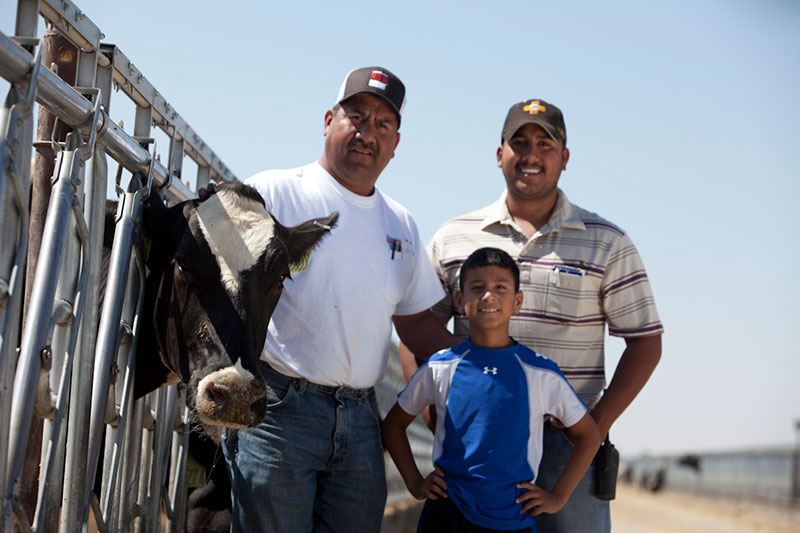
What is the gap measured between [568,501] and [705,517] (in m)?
20.9

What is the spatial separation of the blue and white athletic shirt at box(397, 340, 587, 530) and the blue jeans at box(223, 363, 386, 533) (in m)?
0.34

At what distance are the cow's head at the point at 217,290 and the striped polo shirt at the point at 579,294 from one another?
1231 millimetres

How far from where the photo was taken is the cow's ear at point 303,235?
146 inches

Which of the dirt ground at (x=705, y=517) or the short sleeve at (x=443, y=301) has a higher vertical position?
the short sleeve at (x=443, y=301)

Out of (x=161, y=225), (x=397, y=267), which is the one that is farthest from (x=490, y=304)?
(x=161, y=225)

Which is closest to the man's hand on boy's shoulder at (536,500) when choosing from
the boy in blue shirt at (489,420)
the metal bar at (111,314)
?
the boy in blue shirt at (489,420)

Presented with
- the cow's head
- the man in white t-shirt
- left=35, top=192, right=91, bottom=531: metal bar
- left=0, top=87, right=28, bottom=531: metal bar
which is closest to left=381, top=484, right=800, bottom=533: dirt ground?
the man in white t-shirt

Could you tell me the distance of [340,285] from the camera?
3.79 meters

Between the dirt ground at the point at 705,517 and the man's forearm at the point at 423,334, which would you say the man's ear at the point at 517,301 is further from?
the dirt ground at the point at 705,517

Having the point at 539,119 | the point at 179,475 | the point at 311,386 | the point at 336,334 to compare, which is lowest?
the point at 179,475

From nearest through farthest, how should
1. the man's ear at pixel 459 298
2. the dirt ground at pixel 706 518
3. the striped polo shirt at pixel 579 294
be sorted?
the man's ear at pixel 459 298, the striped polo shirt at pixel 579 294, the dirt ground at pixel 706 518

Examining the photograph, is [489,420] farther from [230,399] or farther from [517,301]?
[230,399]

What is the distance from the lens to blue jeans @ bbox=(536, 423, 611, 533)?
13.3 ft

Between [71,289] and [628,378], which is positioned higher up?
[71,289]
